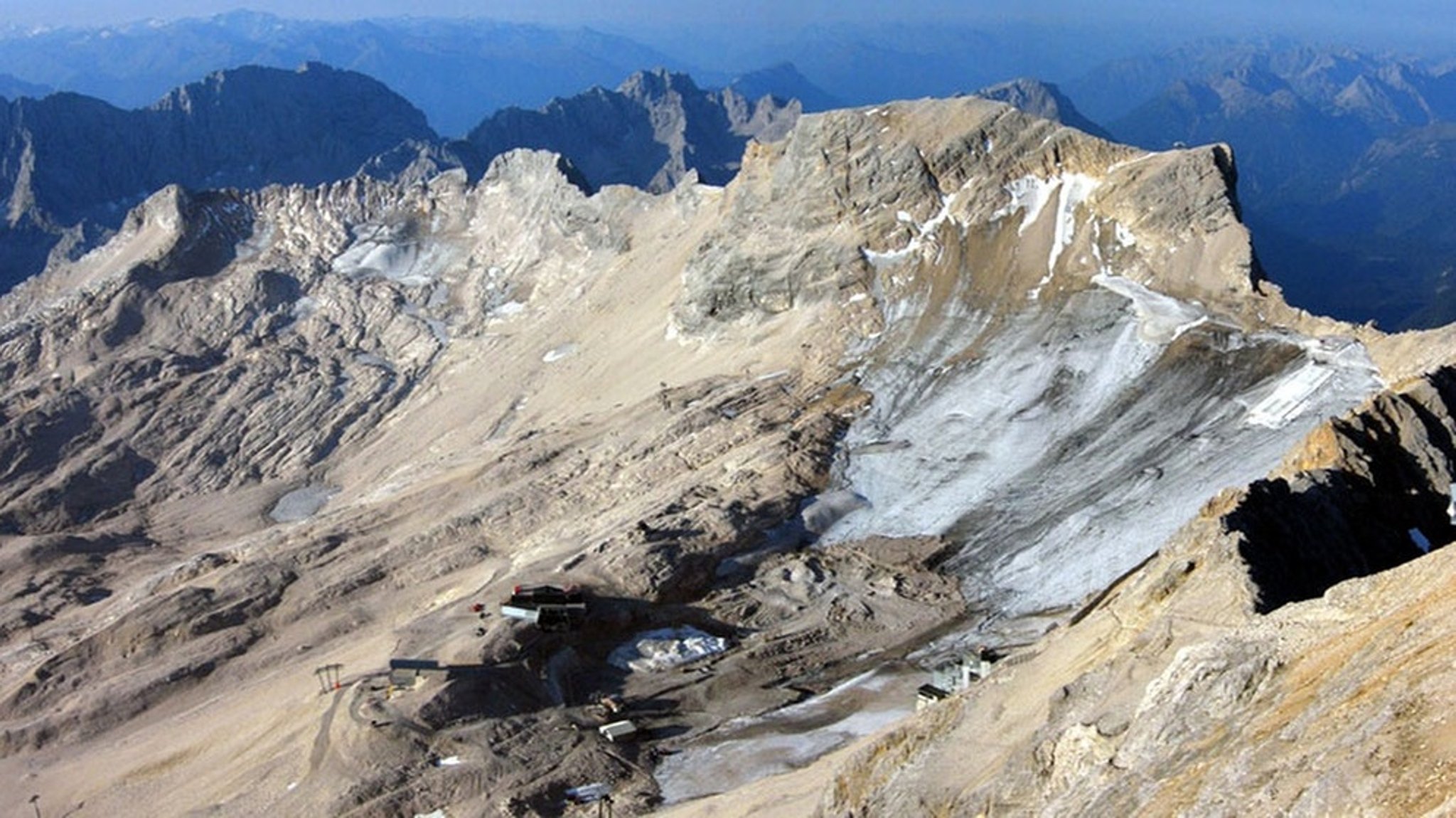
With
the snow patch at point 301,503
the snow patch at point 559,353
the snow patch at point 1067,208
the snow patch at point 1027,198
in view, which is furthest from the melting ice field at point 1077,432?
the snow patch at point 301,503

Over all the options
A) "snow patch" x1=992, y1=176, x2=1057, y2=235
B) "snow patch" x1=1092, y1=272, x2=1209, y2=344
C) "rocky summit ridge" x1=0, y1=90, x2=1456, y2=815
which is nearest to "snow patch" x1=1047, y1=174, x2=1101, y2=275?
"rocky summit ridge" x1=0, y1=90, x2=1456, y2=815

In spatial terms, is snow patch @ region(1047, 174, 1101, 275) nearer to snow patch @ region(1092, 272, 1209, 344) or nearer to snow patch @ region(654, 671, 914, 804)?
snow patch @ region(1092, 272, 1209, 344)

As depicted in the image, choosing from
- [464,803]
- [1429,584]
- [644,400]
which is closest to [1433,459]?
[1429,584]

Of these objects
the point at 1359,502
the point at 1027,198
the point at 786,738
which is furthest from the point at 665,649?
the point at 1027,198

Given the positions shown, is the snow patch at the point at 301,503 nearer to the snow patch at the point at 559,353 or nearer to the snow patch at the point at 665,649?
the snow patch at the point at 559,353

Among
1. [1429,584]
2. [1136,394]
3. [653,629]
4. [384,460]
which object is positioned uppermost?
[1429,584]

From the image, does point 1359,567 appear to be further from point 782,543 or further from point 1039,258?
point 1039,258
